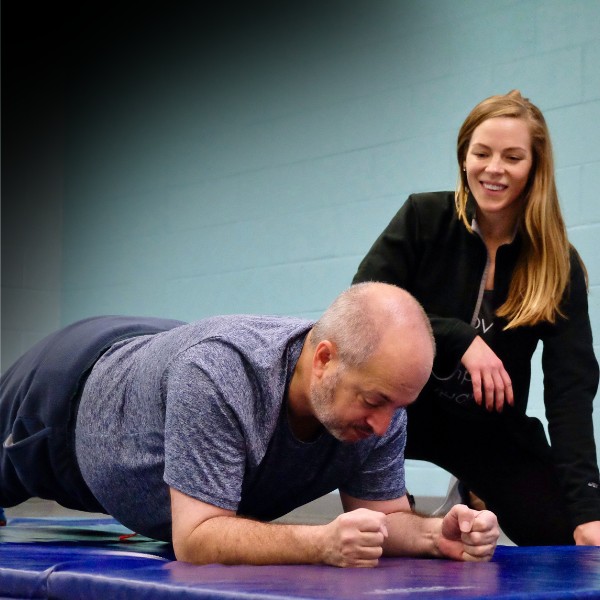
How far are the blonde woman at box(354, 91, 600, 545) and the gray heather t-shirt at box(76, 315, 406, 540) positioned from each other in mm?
507

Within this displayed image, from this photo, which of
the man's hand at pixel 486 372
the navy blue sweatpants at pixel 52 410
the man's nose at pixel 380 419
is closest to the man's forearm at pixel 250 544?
the man's nose at pixel 380 419

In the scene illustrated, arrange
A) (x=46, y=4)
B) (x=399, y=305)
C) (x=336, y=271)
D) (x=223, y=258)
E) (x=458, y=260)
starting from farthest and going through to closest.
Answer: (x=46, y=4) → (x=223, y=258) → (x=336, y=271) → (x=458, y=260) → (x=399, y=305)

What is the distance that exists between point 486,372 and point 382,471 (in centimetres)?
46

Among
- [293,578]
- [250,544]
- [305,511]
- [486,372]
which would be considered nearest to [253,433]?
[250,544]

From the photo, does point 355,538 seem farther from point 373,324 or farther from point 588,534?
point 588,534

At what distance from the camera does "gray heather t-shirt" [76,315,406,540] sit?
69.6 inches

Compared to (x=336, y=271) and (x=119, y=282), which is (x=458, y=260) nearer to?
(x=336, y=271)

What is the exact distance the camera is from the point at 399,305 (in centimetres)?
175

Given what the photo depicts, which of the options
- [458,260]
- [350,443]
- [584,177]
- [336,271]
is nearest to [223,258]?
[336,271]

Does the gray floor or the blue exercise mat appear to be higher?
the blue exercise mat

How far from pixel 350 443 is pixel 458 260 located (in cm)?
82

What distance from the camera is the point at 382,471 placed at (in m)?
2.07

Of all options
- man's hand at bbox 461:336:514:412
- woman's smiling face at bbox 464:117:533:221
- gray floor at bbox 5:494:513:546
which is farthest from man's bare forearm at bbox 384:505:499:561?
gray floor at bbox 5:494:513:546

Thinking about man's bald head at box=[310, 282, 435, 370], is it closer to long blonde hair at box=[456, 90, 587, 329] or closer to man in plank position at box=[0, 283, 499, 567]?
man in plank position at box=[0, 283, 499, 567]
